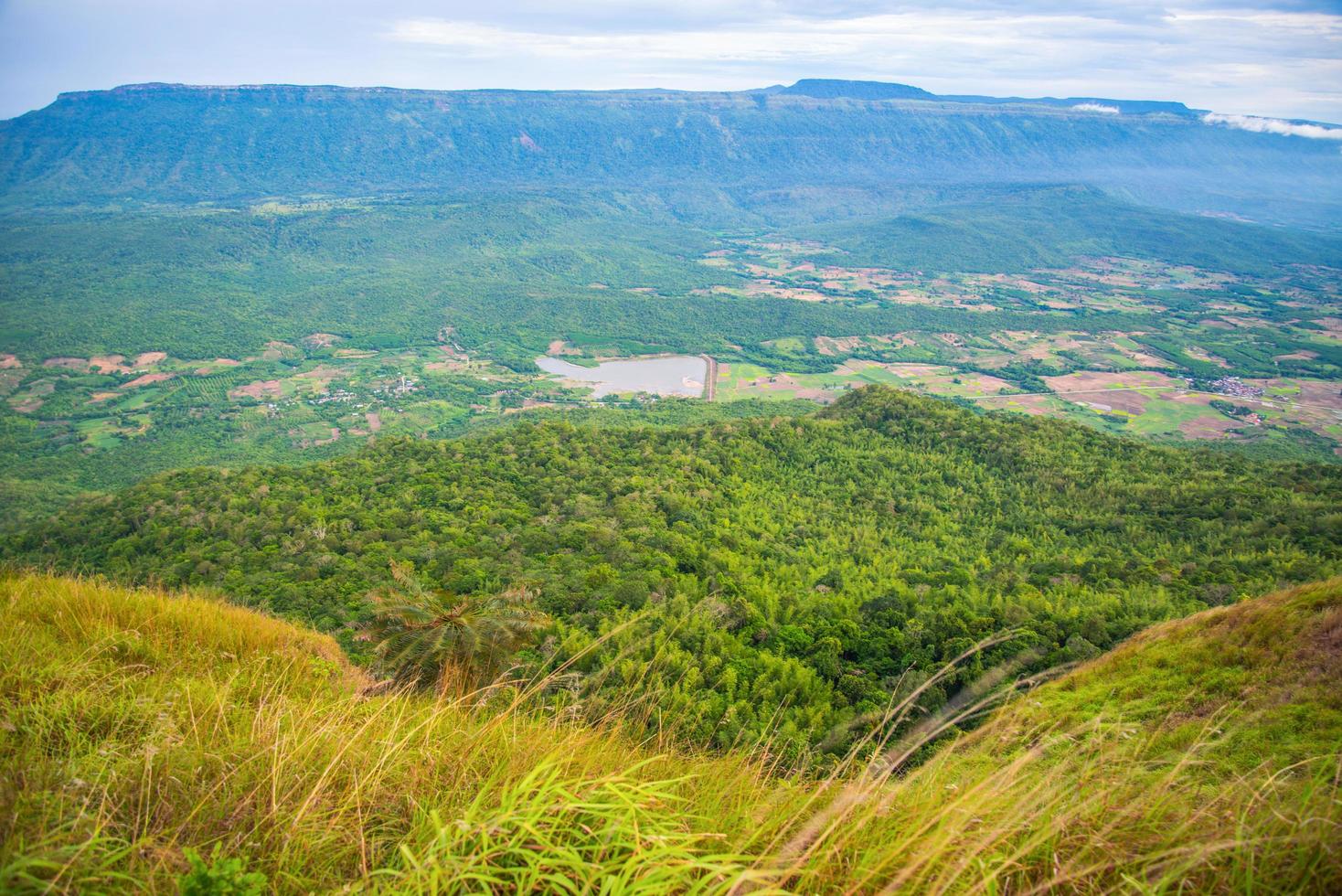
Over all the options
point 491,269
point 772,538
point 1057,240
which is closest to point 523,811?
point 772,538

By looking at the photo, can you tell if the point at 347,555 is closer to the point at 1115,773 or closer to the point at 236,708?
the point at 236,708

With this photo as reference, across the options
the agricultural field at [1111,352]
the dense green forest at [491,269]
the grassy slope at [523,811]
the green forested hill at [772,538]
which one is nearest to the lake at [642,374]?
the agricultural field at [1111,352]

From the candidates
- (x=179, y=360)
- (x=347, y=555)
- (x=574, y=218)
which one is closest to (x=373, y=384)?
(x=179, y=360)

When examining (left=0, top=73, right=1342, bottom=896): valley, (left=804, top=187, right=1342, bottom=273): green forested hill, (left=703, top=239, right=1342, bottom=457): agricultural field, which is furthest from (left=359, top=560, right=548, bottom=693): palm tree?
(left=804, top=187, right=1342, bottom=273): green forested hill

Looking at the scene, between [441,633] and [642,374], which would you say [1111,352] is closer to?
[642,374]

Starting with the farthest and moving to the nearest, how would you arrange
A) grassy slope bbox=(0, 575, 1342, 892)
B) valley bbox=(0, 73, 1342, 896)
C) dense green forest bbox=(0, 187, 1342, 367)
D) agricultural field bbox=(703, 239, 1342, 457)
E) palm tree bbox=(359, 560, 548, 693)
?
dense green forest bbox=(0, 187, 1342, 367) → agricultural field bbox=(703, 239, 1342, 457) → palm tree bbox=(359, 560, 548, 693) → valley bbox=(0, 73, 1342, 896) → grassy slope bbox=(0, 575, 1342, 892)

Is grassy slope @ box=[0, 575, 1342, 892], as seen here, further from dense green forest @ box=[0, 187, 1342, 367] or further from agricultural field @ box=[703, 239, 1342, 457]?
dense green forest @ box=[0, 187, 1342, 367]
